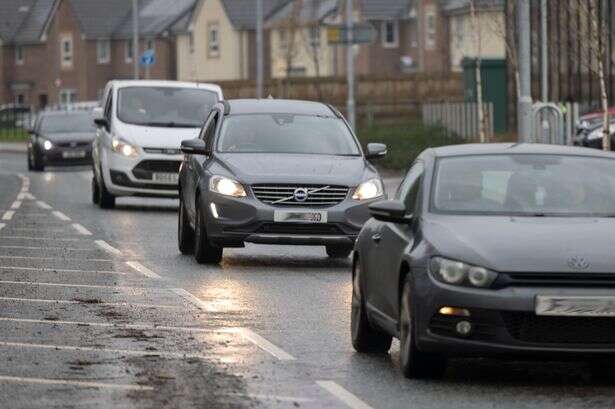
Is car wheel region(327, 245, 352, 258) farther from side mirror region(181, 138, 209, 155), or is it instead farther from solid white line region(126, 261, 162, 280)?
solid white line region(126, 261, 162, 280)

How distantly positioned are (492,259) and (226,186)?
9021mm

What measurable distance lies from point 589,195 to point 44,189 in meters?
28.1

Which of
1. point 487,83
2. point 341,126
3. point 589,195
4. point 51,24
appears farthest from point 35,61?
point 589,195

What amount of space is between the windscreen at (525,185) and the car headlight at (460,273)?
922 mm

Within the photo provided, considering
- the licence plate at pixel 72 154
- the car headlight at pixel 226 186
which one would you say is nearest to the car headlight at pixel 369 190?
the car headlight at pixel 226 186

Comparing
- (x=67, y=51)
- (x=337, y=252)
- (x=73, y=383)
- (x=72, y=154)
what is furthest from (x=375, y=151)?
(x=67, y=51)

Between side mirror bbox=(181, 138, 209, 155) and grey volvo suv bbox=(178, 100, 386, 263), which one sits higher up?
side mirror bbox=(181, 138, 209, 155)

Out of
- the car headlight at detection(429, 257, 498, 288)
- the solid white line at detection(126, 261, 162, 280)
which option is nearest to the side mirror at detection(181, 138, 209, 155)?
the solid white line at detection(126, 261, 162, 280)

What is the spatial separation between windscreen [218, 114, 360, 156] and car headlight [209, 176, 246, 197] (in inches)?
42.4

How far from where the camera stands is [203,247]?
19359 millimetres

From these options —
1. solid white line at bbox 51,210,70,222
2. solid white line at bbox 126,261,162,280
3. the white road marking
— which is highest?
solid white line at bbox 126,261,162,280

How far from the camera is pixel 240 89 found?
6925 centimetres

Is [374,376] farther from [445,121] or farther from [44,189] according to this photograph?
[445,121]

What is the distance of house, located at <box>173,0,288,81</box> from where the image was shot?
11444 cm
